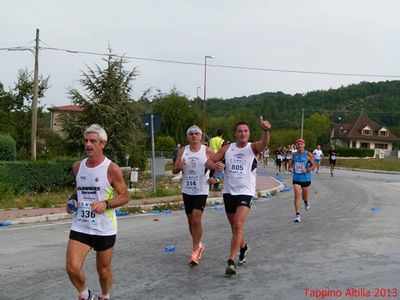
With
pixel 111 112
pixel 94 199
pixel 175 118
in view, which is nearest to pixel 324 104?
pixel 175 118

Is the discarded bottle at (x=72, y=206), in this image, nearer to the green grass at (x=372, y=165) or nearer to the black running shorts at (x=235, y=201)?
the black running shorts at (x=235, y=201)

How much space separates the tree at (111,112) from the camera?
25547 mm

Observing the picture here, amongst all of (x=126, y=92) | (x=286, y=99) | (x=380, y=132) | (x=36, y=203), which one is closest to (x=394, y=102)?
(x=380, y=132)

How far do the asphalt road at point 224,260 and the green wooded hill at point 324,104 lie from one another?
88.8 metres

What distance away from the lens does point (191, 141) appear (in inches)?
299

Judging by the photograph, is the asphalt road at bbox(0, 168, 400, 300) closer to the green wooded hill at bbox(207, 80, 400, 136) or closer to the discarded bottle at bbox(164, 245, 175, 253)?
the discarded bottle at bbox(164, 245, 175, 253)

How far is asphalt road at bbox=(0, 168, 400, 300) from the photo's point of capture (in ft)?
20.0

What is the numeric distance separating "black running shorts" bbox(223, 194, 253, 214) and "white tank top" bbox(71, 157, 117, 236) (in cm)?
243

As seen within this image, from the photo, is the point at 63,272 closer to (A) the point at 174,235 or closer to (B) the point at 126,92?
(A) the point at 174,235

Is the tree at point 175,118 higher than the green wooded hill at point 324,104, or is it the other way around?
the green wooded hill at point 324,104

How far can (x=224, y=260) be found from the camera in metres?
7.70

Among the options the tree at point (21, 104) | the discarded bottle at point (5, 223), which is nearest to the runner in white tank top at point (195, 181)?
the discarded bottle at point (5, 223)

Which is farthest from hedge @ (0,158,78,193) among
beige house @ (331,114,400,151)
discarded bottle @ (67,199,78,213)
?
beige house @ (331,114,400,151)

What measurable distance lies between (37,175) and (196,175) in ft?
38.6
